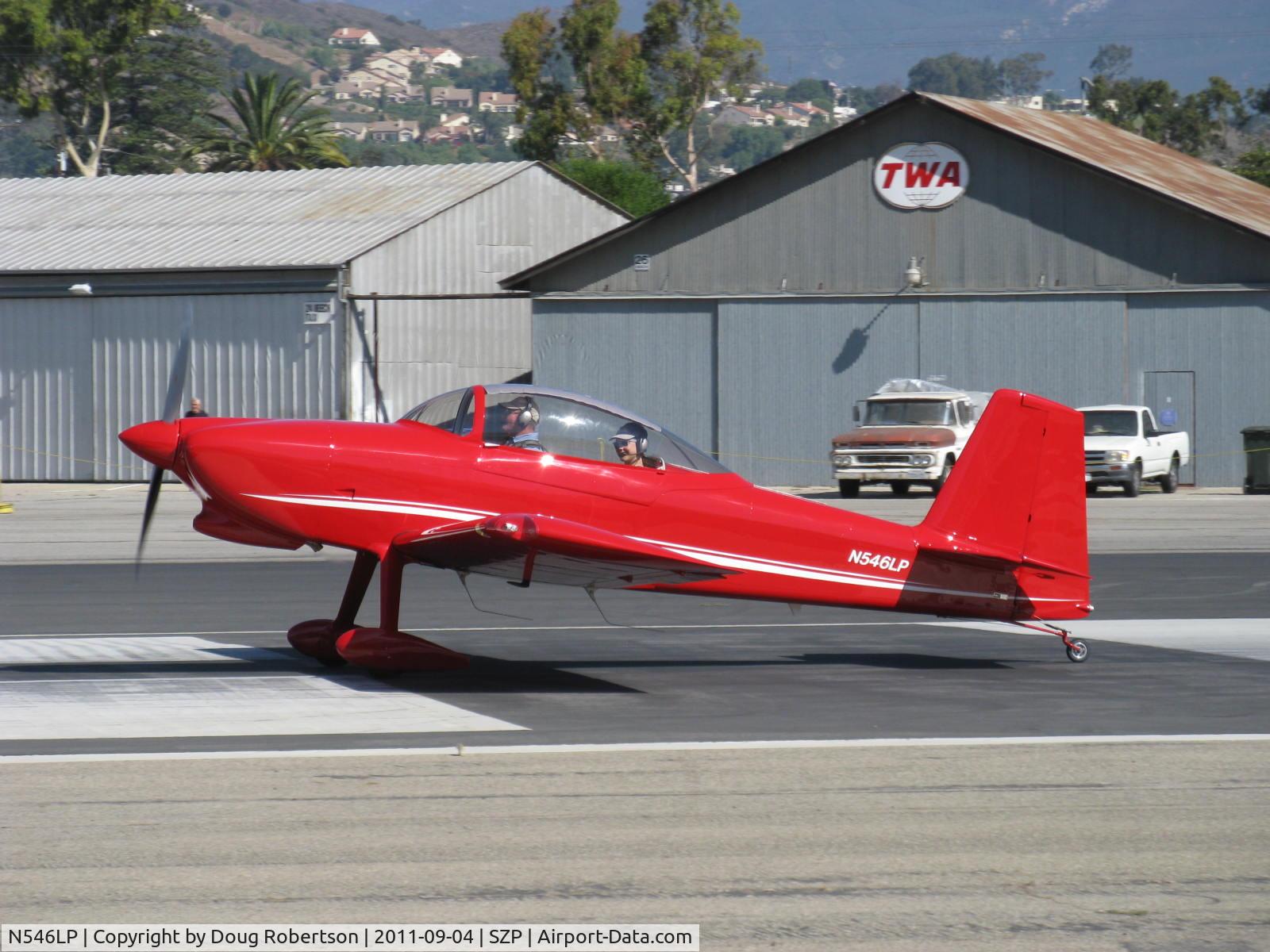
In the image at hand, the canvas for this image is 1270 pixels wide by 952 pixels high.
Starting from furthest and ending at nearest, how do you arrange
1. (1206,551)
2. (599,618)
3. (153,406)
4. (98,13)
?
1. (98,13)
2. (153,406)
3. (1206,551)
4. (599,618)

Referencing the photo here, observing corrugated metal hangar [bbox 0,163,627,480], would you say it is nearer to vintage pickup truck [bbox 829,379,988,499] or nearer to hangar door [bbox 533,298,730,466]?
hangar door [bbox 533,298,730,466]

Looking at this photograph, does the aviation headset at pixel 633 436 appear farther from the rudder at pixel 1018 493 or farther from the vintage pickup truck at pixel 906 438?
the vintage pickup truck at pixel 906 438

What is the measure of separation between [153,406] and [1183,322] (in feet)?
77.6

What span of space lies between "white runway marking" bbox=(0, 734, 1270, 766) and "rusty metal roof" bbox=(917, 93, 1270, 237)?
27045 mm

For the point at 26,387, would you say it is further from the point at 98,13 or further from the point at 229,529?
the point at 98,13

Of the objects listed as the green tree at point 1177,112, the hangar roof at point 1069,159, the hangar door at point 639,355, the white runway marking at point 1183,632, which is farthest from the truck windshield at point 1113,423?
the green tree at point 1177,112

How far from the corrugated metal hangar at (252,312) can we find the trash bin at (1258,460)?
683 inches

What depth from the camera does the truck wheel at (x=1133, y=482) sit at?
30.5 m

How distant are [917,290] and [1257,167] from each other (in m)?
40.6

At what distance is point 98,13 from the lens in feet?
225

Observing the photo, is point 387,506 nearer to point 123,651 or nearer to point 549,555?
point 549,555

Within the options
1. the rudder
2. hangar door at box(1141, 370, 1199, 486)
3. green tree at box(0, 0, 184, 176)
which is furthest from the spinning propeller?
green tree at box(0, 0, 184, 176)

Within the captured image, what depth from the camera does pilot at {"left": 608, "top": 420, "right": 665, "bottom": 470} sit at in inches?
411

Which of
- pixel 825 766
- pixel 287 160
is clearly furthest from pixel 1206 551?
pixel 287 160
